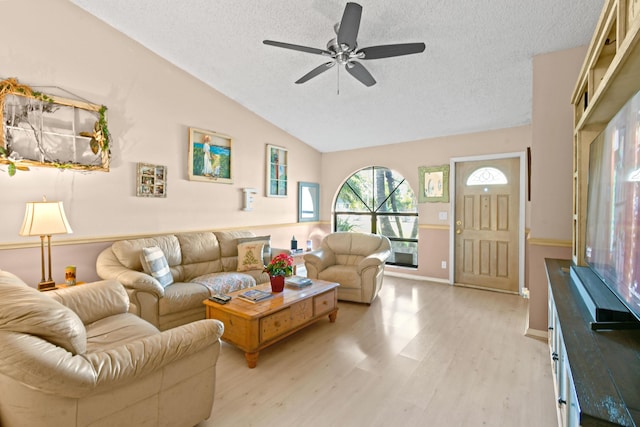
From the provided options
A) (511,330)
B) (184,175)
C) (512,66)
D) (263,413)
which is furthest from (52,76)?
(511,330)

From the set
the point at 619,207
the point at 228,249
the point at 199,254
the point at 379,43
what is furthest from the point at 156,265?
the point at 619,207

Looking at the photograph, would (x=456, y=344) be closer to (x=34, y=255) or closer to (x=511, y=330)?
(x=511, y=330)

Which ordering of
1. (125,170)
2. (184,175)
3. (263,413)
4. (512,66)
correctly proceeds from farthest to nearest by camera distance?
Answer: (184,175) < (125,170) < (512,66) < (263,413)

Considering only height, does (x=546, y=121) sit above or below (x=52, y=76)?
below

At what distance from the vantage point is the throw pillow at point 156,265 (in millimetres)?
3006

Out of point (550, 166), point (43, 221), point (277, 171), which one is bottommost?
point (43, 221)

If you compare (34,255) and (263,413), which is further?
(34,255)

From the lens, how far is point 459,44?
9.15 ft

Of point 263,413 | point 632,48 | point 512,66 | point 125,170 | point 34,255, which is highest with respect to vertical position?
point 512,66

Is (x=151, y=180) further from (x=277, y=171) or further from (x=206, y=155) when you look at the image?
(x=277, y=171)

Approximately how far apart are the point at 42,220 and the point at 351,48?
2.94m

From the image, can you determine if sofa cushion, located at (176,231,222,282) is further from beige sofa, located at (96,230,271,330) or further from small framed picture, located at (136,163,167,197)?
small framed picture, located at (136,163,167,197)

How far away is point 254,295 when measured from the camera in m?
2.76

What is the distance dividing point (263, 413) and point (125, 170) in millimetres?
3018
